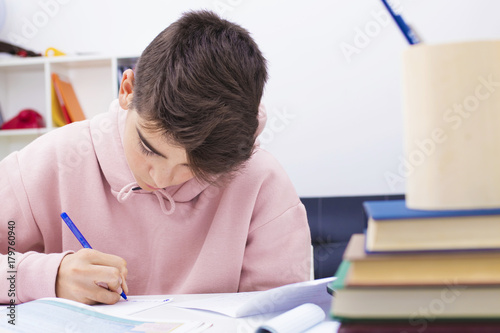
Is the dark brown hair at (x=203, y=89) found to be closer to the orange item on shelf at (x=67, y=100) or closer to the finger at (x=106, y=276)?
the finger at (x=106, y=276)

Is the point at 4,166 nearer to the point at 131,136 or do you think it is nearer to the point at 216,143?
the point at 131,136

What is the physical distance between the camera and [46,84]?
2.54 meters

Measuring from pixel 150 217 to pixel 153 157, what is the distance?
0.92ft

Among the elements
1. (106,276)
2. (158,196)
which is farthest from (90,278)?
(158,196)

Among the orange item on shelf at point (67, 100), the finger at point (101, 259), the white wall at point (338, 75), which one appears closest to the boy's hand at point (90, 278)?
the finger at point (101, 259)

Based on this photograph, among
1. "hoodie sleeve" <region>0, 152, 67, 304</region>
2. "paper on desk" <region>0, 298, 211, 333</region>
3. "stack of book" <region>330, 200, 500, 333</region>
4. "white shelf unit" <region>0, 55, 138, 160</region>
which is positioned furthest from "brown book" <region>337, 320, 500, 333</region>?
"white shelf unit" <region>0, 55, 138, 160</region>

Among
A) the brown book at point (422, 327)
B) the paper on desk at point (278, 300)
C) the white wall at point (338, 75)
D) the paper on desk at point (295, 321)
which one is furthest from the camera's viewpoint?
the white wall at point (338, 75)

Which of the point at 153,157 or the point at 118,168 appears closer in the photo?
the point at 153,157

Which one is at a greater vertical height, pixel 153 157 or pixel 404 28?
pixel 404 28

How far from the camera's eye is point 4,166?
113cm

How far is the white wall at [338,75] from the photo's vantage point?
2.40m

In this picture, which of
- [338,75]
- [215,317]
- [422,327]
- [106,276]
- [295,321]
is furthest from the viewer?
[338,75]

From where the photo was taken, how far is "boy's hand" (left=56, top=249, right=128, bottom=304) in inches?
32.9

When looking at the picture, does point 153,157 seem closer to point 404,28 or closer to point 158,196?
point 158,196
